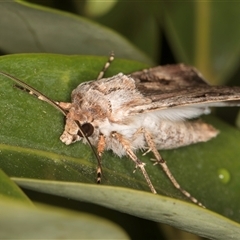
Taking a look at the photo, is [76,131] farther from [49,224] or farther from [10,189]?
[49,224]

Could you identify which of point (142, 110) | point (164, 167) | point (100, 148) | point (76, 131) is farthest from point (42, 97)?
point (164, 167)

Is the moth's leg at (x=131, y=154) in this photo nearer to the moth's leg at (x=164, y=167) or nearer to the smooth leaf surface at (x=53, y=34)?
the moth's leg at (x=164, y=167)

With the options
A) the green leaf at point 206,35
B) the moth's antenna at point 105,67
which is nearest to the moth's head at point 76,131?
the moth's antenna at point 105,67

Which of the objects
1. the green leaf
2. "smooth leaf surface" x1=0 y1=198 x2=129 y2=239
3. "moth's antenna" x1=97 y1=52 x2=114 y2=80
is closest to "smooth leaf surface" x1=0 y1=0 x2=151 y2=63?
"moth's antenna" x1=97 y1=52 x2=114 y2=80

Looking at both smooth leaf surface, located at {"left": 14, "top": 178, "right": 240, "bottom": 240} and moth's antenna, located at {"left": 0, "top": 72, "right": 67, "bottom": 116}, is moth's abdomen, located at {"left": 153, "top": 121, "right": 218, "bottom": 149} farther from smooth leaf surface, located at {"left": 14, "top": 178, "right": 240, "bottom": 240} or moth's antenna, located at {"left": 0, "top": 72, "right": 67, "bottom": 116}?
smooth leaf surface, located at {"left": 14, "top": 178, "right": 240, "bottom": 240}

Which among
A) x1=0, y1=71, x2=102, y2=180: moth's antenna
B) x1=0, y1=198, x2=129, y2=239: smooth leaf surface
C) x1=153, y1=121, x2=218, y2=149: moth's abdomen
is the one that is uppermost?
x1=0, y1=198, x2=129, y2=239: smooth leaf surface

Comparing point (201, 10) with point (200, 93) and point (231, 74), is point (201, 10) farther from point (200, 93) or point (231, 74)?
point (200, 93)
